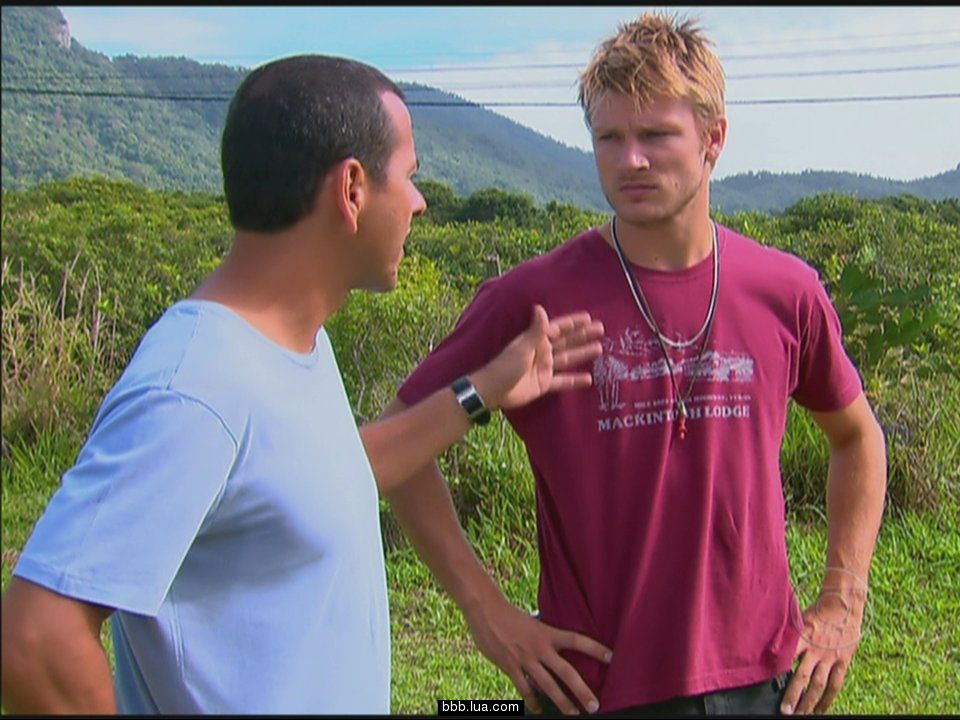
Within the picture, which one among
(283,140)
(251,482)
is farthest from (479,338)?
(251,482)

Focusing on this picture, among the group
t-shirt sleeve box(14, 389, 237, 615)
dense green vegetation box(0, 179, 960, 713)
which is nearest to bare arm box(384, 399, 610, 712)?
t-shirt sleeve box(14, 389, 237, 615)

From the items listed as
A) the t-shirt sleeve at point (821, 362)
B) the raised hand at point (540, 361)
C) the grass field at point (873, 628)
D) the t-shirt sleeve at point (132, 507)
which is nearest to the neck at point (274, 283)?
the t-shirt sleeve at point (132, 507)

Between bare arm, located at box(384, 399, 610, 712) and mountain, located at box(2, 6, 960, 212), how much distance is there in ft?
1.94

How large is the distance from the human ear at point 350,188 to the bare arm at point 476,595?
20.8 inches

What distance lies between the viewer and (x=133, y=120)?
258 inches

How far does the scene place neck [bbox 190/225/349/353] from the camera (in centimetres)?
145

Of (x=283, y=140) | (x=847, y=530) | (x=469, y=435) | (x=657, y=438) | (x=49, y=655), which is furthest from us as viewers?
(x=469, y=435)

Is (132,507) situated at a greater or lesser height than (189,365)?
lesser

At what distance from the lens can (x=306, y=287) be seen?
4.96ft

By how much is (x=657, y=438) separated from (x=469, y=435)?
11.5 ft

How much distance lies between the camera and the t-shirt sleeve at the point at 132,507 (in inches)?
47.0

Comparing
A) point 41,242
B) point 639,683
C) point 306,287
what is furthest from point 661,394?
point 41,242

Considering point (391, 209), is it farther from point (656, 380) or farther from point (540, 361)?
point (656, 380)

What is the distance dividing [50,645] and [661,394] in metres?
1.06
